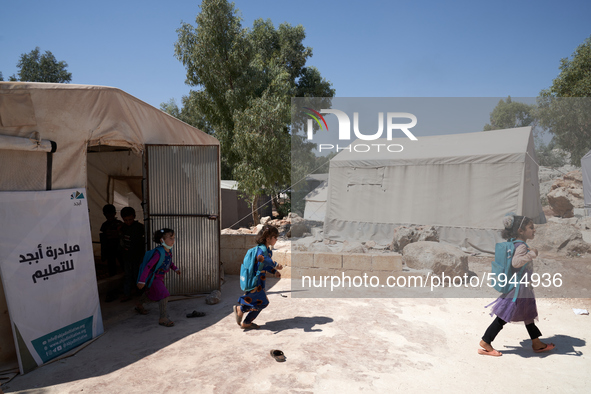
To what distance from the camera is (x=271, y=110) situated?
10391 mm

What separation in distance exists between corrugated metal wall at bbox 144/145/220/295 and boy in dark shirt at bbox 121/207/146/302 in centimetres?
22

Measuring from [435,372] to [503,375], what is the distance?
55 cm

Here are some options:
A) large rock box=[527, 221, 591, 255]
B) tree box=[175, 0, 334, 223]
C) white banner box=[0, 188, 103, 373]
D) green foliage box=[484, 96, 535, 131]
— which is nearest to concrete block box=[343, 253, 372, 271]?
white banner box=[0, 188, 103, 373]

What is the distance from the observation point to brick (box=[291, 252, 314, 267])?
6.40 metres

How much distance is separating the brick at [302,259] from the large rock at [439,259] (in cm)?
185

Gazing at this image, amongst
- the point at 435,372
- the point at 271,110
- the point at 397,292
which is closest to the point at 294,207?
the point at 271,110

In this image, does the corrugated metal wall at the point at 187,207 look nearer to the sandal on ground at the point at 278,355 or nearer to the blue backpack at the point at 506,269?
the sandal on ground at the point at 278,355

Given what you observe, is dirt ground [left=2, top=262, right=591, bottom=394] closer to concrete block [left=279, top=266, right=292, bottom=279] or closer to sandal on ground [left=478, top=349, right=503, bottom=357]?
sandal on ground [left=478, top=349, right=503, bottom=357]

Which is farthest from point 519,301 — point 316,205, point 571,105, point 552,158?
point 552,158

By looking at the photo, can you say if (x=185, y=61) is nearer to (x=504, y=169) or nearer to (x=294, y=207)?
(x=294, y=207)

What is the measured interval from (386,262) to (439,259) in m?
0.97

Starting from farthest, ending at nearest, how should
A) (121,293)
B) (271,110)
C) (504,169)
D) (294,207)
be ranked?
(294,207)
(271,110)
(504,169)
(121,293)

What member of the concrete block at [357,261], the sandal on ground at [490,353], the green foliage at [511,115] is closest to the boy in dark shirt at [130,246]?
the concrete block at [357,261]

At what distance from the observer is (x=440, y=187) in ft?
32.9
